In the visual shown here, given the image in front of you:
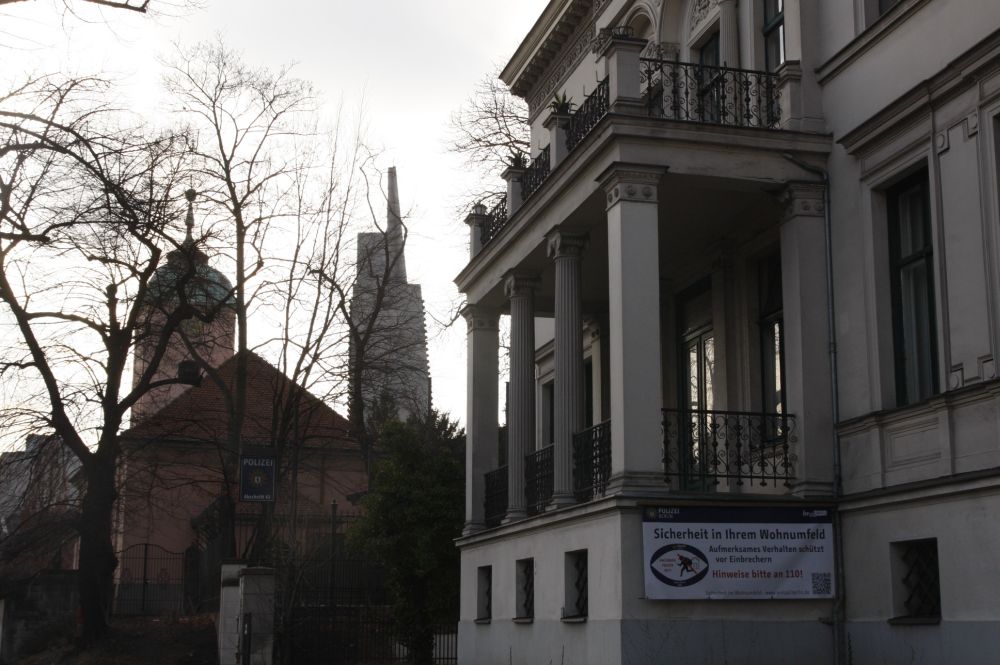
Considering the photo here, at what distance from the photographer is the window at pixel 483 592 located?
895 inches

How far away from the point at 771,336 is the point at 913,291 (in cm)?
360

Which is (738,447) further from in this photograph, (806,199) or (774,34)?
(774,34)

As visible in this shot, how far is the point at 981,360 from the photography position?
1350 cm

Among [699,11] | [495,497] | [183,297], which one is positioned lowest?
[495,497]

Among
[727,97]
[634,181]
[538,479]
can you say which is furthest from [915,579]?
[727,97]

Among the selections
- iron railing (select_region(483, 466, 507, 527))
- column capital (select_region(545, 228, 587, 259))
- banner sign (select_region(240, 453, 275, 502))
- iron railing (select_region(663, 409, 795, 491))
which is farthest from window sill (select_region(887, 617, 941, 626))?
banner sign (select_region(240, 453, 275, 502))

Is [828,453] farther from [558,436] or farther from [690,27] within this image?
[690,27]

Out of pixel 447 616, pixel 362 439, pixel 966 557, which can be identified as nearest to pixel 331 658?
pixel 447 616

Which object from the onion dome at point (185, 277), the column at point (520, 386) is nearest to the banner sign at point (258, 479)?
the column at point (520, 386)

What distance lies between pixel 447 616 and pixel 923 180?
1499cm

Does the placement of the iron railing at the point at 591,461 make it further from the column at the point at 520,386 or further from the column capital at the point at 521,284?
the column capital at the point at 521,284

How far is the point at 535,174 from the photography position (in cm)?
2147

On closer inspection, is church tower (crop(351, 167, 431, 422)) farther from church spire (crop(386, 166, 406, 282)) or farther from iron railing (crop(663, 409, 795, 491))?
iron railing (crop(663, 409, 795, 491))

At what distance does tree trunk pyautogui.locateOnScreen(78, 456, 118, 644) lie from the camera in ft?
99.0
